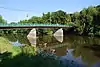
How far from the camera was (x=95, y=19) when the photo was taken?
103 m

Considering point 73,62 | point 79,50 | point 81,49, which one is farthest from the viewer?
point 81,49

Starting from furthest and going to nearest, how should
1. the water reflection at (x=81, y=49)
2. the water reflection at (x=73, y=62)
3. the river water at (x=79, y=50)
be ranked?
the water reflection at (x=81, y=49), the river water at (x=79, y=50), the water reflection at (x=73, y=62)

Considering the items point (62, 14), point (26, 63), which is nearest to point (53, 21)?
point (62, 14)

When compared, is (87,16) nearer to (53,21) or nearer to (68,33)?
(68,33)

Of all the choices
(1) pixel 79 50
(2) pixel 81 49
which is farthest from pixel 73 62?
(2) pixel 81 49

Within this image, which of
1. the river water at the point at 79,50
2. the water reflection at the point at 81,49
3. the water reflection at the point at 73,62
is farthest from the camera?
the water reflection at the point at 81,49

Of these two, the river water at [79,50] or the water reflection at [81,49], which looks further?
the water reflection at [81,49]

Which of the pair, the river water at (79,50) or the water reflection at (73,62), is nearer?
the water reflection at (73,62)

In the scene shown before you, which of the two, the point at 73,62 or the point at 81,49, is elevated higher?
the point at 73,62

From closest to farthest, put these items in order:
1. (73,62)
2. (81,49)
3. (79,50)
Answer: (73,62)
(79,50)
(81,49)

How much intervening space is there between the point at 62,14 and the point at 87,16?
94.7ft

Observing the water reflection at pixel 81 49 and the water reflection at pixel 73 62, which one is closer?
the water reflection at pixel 73 62

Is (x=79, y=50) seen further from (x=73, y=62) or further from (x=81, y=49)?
(x=73, y=62)

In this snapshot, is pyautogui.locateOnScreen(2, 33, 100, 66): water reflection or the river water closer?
the river water
